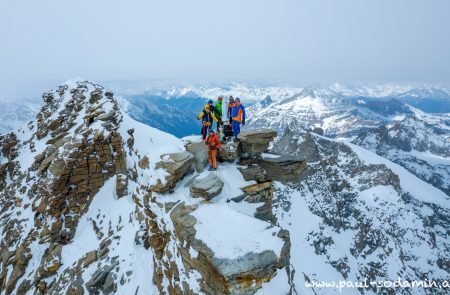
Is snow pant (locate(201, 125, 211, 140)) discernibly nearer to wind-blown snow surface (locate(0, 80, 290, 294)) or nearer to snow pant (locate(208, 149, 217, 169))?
wind-blown snow surface (locate(0, 80, 290, 294))

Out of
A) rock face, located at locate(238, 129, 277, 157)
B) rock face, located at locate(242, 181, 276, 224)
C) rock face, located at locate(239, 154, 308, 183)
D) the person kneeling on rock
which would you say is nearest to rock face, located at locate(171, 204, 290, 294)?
rock face, located at locate(242, 181, 276, 224)

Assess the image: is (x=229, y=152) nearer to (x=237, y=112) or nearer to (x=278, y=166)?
(x=237, y=112)

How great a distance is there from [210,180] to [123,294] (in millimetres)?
15024

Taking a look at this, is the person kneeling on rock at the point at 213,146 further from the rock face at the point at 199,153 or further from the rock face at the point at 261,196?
the rock face at the point at 261,196

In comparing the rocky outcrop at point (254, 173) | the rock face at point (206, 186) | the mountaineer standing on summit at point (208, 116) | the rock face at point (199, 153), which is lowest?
the rocky outcrop at point (254, 173)

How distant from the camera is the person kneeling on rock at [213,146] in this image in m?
25.9

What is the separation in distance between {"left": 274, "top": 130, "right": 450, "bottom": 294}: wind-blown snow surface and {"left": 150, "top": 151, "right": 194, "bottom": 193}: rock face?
371 feet

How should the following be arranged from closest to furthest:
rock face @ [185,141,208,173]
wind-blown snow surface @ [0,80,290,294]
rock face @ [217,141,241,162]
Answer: wind-blown snow surface @ [0,80,290,294] < rock face @ [185,141,208,173] < rock face @ [217,141,241,162]

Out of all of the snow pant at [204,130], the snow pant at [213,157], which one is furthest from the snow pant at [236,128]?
the snow pant at [213,157]

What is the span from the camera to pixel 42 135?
51188 mm

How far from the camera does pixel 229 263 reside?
16.7 meters

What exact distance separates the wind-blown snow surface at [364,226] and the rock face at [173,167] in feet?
371

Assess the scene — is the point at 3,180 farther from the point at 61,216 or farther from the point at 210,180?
the point at 210,180

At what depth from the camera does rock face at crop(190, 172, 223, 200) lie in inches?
897
